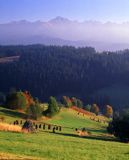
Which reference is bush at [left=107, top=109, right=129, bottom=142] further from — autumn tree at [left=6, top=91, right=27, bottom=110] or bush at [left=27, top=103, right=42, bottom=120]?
autumn tree at [left=6, top=91, right=27, bottom=110]

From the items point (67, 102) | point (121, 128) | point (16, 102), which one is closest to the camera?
point (121, 128)

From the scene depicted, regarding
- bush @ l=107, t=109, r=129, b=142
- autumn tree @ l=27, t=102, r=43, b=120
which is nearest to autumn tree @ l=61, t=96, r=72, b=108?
autumn tree @ l=27, t=102, r=43, b=120

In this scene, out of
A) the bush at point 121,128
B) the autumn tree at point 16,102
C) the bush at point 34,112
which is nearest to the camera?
the bush at point 121,128

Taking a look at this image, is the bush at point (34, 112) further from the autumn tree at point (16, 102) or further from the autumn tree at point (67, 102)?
the autumn tree at point (67, 102)

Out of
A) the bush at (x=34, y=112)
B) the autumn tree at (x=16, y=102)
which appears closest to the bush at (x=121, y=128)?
the bush at (x=34, y=112)

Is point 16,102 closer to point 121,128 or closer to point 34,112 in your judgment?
point 34,112

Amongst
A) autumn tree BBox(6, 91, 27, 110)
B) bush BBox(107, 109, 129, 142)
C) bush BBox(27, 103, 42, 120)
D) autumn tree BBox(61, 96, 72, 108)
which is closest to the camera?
bush BBox(107, 109, 129, 142)

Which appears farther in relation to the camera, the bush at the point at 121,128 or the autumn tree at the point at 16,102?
the autumn tree at the point at 16,102

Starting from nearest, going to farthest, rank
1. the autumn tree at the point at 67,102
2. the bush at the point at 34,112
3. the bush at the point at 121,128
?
the bush at the point at 121,128 < the bush at the point at 34,112 < the autumn tree at the point at 67,102

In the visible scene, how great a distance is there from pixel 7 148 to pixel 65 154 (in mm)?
3215

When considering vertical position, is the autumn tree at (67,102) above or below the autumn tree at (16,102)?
below

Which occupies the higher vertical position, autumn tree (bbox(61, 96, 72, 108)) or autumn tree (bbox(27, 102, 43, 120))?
autumn tree (bbox(27, 102, 43, 120))

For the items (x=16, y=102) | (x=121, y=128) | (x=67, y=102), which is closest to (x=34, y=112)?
(x=16, y=102)

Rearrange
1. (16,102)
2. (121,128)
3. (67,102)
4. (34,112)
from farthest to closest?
(67,102) < (16,102) < (34,112) < (121,128)
